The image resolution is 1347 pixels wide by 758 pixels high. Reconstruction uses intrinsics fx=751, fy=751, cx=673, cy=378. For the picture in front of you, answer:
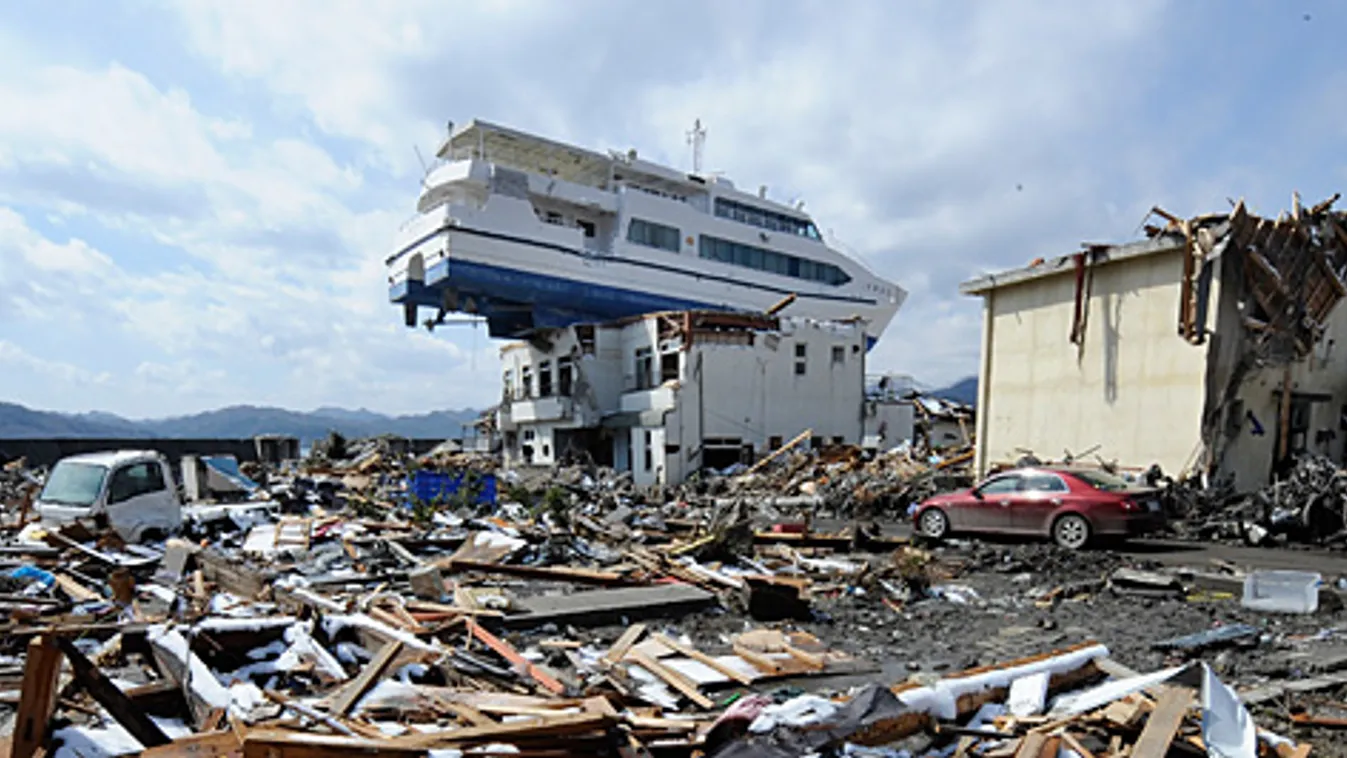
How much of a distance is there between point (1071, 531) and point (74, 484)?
16592 millimetres

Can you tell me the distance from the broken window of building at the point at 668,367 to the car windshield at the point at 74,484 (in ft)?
72.3

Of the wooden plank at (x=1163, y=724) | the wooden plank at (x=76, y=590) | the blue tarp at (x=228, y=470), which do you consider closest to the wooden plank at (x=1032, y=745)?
the wooden plank at (x=1163, y=724)

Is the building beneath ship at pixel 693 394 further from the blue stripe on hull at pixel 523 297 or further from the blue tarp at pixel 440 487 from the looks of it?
the blue tarp at pixel 440 487

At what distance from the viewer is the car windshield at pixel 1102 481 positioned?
13094mm

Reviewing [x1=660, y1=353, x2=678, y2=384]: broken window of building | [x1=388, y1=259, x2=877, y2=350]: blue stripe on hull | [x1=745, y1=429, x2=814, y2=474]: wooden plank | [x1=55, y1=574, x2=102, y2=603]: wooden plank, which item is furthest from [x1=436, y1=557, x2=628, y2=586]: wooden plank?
[x1=388, y1=259, x2=877, y2=350]: blue stripe on hull

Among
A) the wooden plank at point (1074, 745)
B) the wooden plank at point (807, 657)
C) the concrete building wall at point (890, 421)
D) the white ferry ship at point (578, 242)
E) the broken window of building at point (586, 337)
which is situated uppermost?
the white ferry ship at point (578, 242)

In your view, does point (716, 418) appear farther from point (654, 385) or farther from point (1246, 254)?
point (1246, 254)

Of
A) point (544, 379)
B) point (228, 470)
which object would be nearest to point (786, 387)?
point (544, 379)

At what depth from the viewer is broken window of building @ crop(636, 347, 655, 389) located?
33.8 metres

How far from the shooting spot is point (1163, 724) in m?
4.34

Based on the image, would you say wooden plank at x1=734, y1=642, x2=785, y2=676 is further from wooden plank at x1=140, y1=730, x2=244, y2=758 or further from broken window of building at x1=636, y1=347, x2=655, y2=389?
broken window of building at x1=636, y1=347, x2=655, y2=389

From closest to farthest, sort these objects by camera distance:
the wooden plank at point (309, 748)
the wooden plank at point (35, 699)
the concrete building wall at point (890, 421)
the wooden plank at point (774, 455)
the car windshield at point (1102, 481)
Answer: the wooden plank at point (309, 748) < the wooden plank at point (35, 699) < the car windshield at point (1102, 481) < the wooden plank at point (774, 455) < the concrete building wall at point (890, 421)

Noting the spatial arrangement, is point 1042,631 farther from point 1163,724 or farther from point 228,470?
point 228,470

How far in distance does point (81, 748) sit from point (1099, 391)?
2006 centimetres
